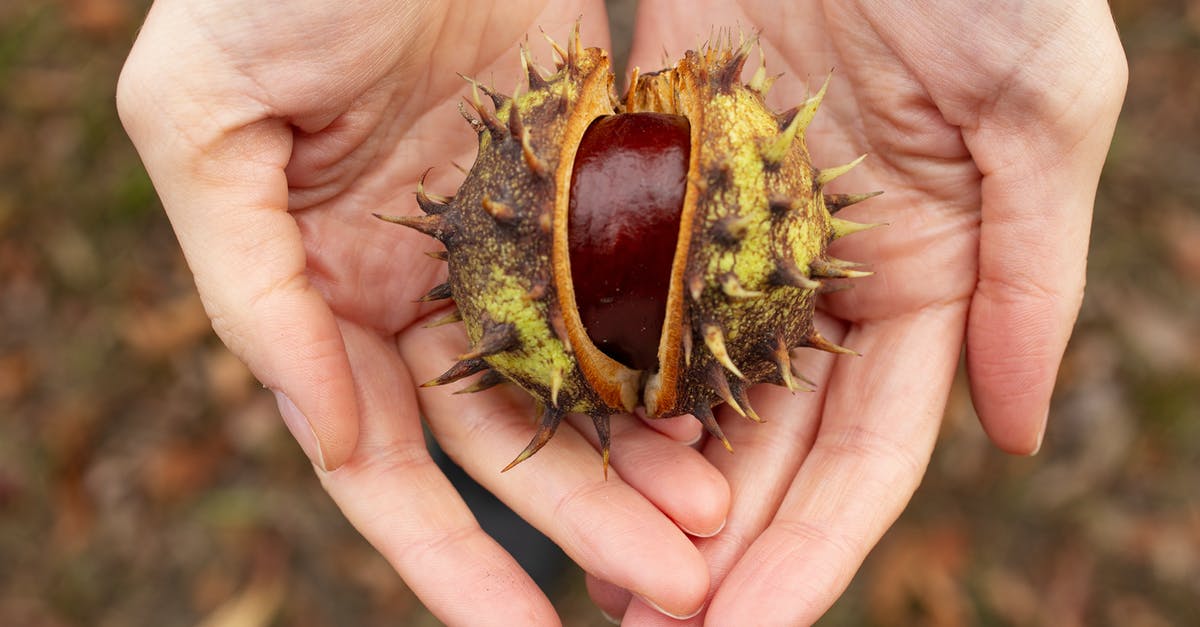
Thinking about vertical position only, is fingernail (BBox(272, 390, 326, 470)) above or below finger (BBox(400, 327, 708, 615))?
above

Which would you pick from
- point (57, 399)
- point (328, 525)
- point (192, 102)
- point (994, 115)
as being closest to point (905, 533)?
point (994, 115)

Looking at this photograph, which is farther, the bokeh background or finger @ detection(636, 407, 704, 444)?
the bokeh background

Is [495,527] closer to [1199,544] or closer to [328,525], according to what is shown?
[328,525]

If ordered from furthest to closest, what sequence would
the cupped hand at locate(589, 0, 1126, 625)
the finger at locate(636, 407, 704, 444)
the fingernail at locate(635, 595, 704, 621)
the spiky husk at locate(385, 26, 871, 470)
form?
the finger at locate(636, 407, 704, 444) < the cupped hand at locate(589, 0, 1126, 625) < the fingernail at locate(635, 595, 704, 621) < the spiky husk at locate(385, 26, 871, 470)

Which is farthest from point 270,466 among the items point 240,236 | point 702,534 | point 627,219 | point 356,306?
point 627,219

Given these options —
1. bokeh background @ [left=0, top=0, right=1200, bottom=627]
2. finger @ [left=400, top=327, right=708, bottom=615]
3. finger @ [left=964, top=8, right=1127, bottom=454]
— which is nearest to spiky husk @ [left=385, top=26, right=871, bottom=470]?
finger @ [left=400, top=327, right=708, bottom=615]

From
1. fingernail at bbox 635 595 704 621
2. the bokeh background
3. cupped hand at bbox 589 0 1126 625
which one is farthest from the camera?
the bokeh background

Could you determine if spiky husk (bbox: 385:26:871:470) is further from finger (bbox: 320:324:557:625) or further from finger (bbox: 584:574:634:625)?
finger (bbox: 584:574:634:625)

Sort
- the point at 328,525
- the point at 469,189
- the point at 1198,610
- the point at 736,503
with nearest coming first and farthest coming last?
the point at 469,189 < the point at 736,503 < the point at 1198,610 < the point at 328,525
